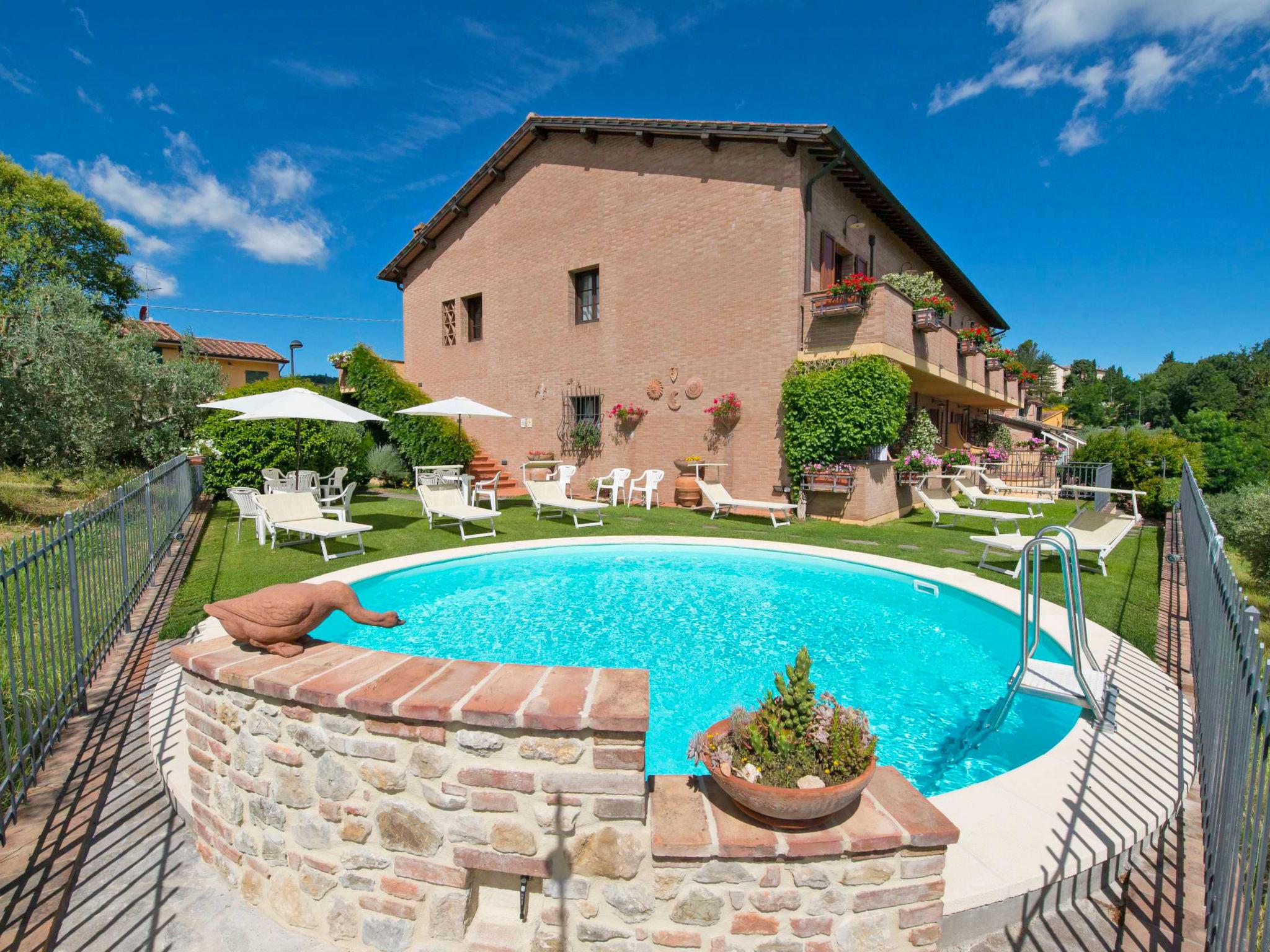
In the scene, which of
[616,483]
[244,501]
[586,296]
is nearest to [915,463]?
[616,483]

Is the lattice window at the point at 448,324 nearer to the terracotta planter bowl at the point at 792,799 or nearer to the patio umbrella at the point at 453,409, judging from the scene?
the patio umbrella at the point at 453,409

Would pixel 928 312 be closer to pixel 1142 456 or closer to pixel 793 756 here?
pixel 1142 456

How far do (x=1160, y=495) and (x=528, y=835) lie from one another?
17.3 meters

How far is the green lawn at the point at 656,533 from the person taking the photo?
20.1ft

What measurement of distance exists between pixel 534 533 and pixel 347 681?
26.5 feet

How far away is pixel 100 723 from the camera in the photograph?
140 inches

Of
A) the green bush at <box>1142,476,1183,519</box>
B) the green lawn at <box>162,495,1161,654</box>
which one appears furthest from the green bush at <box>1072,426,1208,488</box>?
the green lawn at <box>162,495,1161,654</box>

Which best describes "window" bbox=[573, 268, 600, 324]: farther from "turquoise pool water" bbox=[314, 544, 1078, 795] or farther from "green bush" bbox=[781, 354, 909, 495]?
"turquoise pool water" bbox=[314, 544, 1078, 795]

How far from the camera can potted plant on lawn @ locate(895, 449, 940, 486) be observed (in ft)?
44.0

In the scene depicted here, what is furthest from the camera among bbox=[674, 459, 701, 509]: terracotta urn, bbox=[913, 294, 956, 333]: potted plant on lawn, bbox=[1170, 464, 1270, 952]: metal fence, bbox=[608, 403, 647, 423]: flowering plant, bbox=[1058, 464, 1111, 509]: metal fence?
bbox=[608, 403, 647, 423]: flowering plant

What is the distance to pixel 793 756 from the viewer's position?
6.40 feet

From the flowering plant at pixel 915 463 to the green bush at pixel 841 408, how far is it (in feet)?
5.71

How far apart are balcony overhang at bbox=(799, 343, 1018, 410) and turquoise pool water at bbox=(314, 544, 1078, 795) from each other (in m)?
5.13

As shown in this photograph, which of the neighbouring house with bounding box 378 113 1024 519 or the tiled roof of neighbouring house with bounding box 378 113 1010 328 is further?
the neighbouring house with bounding box 378 113 1024 519
